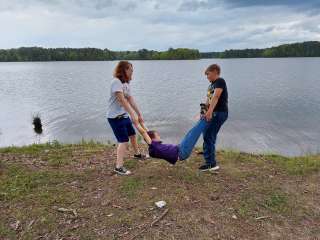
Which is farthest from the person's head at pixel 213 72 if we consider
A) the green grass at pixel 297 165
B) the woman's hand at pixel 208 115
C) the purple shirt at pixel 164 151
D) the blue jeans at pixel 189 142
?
the green grass at pixel 297 165

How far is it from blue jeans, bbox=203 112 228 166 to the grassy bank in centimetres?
40

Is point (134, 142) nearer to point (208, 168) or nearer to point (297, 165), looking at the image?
point (208, 168)

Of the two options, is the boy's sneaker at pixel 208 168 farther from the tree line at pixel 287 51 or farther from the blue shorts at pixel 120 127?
the tree line at pixel 287 51

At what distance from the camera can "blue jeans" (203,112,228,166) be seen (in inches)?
251

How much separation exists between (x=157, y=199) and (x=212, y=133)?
190 cm

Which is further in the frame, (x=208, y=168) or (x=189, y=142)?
(x=208, y=168)

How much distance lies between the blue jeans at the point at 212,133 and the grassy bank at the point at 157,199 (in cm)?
40

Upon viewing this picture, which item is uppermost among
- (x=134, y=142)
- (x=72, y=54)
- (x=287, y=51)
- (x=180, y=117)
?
(x=72, y=54)

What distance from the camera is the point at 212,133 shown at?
257 inches

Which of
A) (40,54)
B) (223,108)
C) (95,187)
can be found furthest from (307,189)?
(40,54)

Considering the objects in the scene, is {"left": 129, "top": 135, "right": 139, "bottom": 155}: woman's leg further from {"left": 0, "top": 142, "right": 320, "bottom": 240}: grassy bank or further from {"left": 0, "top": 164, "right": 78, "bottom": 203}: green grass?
{"left": 0, "top": 164, "right": 78, "bottom": 203}: green grass

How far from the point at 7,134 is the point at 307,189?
54.5ft

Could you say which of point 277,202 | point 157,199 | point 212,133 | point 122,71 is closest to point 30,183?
point 157,199

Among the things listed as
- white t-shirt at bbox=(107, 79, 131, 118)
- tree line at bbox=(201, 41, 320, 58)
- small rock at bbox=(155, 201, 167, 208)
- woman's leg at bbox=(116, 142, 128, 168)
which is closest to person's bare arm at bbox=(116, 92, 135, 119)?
white t-shirt at bbox=(107, 79, 131, 118)
